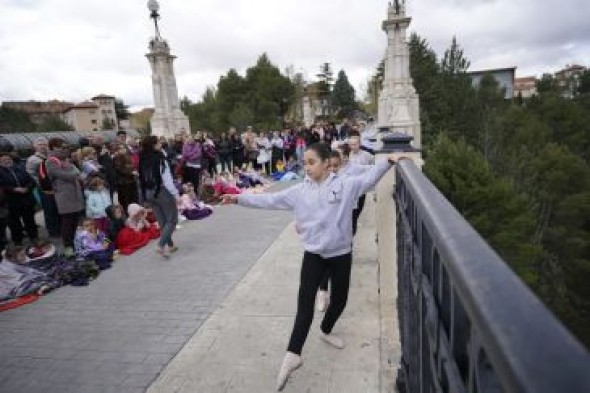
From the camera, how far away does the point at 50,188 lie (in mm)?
8555

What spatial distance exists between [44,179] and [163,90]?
9412 millimetres

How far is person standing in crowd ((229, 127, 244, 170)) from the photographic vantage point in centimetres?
1680

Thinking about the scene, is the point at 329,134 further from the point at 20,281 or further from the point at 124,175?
the point at 20,281

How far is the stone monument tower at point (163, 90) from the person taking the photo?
55.0 feet

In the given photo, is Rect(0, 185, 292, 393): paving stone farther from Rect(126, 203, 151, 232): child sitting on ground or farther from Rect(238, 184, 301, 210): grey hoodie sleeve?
Rect(238, 184, 301, 210): grey hoodie sleeve

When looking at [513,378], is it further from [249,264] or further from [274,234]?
[274,234]

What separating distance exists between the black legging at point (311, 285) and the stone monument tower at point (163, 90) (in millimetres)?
13823

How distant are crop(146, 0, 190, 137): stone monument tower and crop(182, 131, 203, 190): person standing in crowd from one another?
4120 millimetres

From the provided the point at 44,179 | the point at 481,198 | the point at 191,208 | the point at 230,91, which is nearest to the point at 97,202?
the point at 44,179

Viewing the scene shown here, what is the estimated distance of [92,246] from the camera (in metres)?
7.50

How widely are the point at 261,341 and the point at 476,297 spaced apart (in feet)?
12.8

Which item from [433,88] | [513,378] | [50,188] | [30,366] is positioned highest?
[433,88]

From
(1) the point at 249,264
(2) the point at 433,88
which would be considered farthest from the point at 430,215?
(2) the point at 433,88

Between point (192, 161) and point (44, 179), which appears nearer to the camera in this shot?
point (44, 179)
